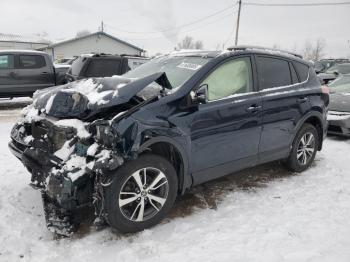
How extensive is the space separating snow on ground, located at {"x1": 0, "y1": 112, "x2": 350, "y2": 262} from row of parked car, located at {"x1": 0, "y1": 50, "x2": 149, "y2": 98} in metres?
6.05

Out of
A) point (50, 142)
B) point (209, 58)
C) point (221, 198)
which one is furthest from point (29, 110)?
point (221, 198)

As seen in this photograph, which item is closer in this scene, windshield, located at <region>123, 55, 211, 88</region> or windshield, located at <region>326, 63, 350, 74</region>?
windshield, located at <region>123, 55, 211, 88</region>

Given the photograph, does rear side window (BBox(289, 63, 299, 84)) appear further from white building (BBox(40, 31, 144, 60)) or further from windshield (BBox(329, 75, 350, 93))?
white building (BBox(40, 31, 144, 60))

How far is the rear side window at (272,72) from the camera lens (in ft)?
15.3

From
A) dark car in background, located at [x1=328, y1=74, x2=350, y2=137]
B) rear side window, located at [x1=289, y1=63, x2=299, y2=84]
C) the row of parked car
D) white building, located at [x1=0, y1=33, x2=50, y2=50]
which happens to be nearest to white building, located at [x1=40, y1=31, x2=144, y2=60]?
white building, located at [x1=0, y1=33, x2=50, y2=50]

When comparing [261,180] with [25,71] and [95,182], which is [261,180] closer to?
[95,182]

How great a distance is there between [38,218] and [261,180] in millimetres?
3001

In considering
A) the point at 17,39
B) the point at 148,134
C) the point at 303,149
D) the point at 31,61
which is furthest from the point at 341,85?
the point at 17,39

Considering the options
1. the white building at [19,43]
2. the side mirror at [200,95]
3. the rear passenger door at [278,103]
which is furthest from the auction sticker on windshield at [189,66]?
the white building at [19,43]

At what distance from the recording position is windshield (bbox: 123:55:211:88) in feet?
13.3

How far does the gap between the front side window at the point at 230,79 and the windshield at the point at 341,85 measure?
5.06 m

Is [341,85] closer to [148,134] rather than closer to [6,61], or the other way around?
[148,134]

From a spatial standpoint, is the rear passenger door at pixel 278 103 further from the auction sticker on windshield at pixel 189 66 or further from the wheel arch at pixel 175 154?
the wheel arch at pixel 175 154

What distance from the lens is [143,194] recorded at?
348 cm
